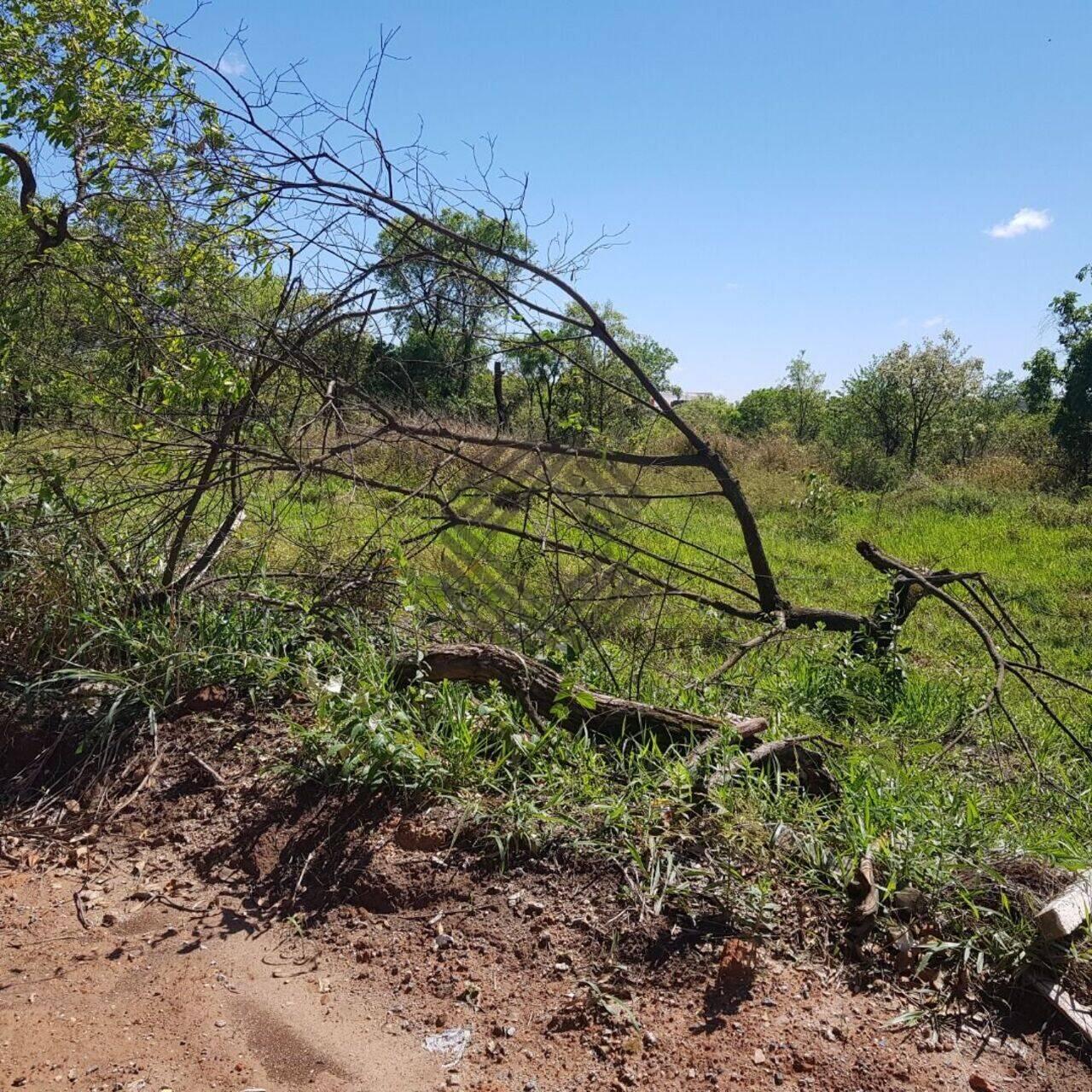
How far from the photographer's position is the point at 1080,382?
60.5ft

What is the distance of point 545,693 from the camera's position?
3.44 metres

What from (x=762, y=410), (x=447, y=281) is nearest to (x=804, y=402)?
(x=762, y=410)

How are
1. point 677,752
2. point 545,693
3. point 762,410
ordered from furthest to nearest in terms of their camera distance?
1. point 762,410
2. point 545,693
3. point 677,752

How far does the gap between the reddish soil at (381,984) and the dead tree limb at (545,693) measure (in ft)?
2.16

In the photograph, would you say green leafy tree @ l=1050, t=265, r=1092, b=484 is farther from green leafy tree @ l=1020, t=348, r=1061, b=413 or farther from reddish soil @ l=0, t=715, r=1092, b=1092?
reddish soil @ l=0, t=715, r=1092, b=1092

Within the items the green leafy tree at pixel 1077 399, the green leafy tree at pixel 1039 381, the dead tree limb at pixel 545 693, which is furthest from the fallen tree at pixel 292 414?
the green leafy tree at pixel 1039 381

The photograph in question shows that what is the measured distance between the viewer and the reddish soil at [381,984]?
2.00 meters

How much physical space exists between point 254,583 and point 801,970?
3.17 metres

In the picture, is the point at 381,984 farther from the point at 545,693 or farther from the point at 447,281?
the point at 447,281

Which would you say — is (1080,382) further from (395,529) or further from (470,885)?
(470,885)

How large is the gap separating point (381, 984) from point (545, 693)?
1314 mm


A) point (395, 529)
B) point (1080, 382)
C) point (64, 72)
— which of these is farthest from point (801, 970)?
point (1080, 382)

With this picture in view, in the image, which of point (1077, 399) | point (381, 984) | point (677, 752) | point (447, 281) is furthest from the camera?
point (1077, 399)

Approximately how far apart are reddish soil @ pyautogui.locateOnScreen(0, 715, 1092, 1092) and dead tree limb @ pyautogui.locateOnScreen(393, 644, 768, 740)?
658mm
